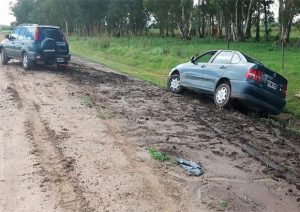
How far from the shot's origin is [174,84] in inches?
518

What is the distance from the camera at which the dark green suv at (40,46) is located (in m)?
16.4

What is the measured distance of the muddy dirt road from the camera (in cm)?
495

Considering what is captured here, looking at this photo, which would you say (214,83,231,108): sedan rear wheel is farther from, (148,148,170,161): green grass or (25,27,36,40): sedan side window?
(25,27,36,40): sedan side window

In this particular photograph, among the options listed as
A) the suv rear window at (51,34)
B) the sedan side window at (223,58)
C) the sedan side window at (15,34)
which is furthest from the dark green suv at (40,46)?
the sedan side window at (223,58)

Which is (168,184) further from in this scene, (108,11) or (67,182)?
(108,11)

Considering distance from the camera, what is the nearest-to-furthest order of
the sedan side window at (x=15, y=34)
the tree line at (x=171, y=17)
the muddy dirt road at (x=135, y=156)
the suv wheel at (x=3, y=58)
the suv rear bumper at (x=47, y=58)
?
1. the muddy dirt road at (x=135, y=156)
2. the suv rear bumper at (x=47, y=58)
3. the sedan side window at (x=15, y=34)
4. the suv wheel at (x=3, y=58)
5. the tree line at (x=171, y=17)

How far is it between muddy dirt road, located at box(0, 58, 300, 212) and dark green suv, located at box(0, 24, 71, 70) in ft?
17.5

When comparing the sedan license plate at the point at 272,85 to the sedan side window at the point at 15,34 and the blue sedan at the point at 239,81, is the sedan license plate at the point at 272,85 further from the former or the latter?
the sedan side window at the point at 15,34

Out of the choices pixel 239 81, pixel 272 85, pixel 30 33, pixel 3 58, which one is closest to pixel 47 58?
pixel 30 33

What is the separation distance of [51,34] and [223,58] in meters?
8.22

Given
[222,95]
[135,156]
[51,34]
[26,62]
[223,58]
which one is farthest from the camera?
[51,34]

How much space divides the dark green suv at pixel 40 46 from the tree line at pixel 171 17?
1957 centimetres

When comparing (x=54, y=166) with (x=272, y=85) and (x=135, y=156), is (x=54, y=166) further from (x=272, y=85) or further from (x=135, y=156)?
(x=272, y=85)

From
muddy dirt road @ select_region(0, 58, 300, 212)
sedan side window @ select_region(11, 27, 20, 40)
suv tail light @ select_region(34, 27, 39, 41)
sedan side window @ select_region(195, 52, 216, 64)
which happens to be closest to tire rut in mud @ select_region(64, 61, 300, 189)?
muddy dirt road @ select_region(0, 58, 300, 212)
